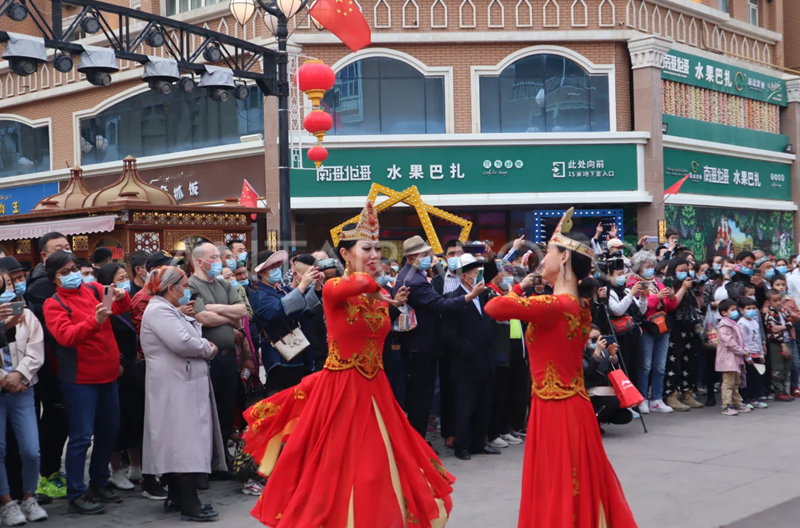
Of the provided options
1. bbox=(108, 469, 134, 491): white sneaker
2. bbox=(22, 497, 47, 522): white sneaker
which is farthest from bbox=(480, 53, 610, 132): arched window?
bbox=(22, 497, 47, 522): white sneaker

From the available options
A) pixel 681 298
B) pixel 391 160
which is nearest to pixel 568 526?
Result: pixel 681 298

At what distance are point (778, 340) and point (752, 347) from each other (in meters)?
0.87

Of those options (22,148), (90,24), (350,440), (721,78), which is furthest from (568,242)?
(22,148)

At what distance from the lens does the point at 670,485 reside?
7414mm

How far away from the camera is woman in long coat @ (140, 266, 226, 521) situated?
6.53m

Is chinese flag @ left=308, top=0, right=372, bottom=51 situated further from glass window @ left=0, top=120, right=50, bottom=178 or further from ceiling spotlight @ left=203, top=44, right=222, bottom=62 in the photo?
glass window @ left=0, top=120, right=50, bottom=178

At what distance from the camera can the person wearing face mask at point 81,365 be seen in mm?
6652

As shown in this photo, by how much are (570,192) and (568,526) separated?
19018mm

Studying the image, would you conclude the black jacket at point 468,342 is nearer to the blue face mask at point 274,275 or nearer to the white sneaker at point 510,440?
the white sneaker at point 510,440

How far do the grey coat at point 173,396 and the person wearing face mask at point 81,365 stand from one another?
387mm

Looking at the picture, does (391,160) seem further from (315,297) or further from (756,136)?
(315,297)

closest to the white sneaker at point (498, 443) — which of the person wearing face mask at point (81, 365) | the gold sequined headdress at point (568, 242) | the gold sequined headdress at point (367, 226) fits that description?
the person wearing face mask at point (81, 365)

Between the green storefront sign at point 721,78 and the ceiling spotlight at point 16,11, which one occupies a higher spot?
the green storefront sign at point 721,78

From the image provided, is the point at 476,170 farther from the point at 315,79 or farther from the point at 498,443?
the point at 498,443
